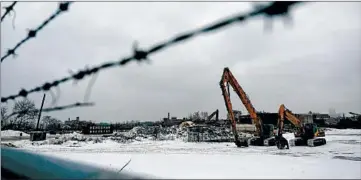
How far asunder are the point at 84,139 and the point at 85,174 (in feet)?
40.6

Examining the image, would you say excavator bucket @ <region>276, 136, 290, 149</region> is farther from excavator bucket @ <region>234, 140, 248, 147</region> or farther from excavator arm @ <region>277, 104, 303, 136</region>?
excavator bucket @ <region>234, 140, 248, 147</region>

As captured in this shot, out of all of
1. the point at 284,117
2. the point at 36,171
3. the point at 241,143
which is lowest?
the point at 241,143

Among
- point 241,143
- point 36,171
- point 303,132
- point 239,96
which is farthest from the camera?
point 239,96

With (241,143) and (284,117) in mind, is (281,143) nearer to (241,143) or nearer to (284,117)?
(284,117)

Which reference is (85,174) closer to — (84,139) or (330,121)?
(330,121)

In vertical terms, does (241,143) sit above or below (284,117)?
below

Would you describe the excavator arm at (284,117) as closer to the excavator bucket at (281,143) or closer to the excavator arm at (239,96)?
the excavator bucket at (281,143)

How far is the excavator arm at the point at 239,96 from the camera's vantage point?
11.0 meters

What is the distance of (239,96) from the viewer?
11375mm

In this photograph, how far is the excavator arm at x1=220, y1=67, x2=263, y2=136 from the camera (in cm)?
1101

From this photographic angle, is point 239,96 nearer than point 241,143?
No

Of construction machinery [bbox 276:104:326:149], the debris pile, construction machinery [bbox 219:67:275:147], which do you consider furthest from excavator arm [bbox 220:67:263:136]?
the debris pile

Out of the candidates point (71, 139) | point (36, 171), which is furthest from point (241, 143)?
point (36, 171)

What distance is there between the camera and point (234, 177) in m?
4.14
